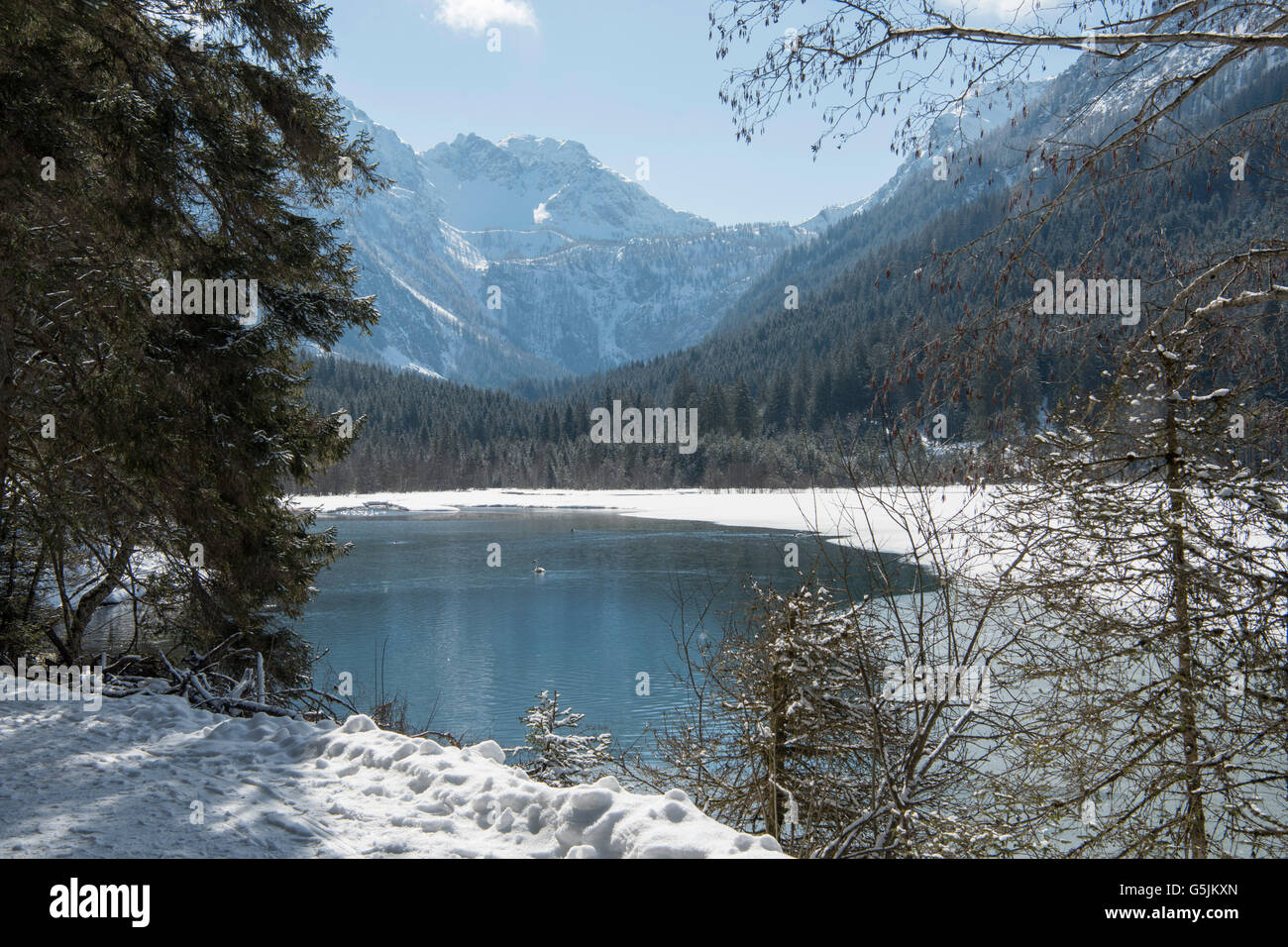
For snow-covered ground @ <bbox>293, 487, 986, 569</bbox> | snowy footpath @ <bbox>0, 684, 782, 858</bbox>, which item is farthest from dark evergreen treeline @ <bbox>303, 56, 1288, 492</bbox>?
snow-covered ground @ <bbox>293, 487, 986, 569</bbox>

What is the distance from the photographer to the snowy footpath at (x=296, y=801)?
3039 mm

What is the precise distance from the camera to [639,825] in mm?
3078


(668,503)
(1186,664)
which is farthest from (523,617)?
(668,503)

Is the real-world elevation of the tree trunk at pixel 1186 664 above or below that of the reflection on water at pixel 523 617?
above

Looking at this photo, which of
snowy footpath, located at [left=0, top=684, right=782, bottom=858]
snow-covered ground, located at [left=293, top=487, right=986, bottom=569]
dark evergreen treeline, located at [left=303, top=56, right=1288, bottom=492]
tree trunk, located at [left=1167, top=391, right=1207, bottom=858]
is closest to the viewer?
snowy footpath, located at [left=0, top=684, right=782, bottom=858]

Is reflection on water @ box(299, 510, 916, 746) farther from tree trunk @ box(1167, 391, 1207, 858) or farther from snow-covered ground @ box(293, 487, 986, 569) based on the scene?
snow-covered ground @ box(293, 487, 986, 569)

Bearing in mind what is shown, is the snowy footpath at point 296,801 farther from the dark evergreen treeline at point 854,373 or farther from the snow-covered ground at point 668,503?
the snow-covered ground at point 668,503

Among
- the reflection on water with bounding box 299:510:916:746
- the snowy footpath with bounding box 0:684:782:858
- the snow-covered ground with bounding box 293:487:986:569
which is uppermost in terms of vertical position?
the snowy footpath with bounding box 0:684:782:858

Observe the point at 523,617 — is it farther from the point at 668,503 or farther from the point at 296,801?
the point at 668,503

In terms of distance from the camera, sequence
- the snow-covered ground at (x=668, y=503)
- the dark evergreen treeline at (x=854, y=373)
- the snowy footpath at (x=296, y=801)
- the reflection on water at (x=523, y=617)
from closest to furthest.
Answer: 1. the snowy footpath at (x=296, y=801)
2. the dark evergreen treeline at (x=854, y=373)
3. the reflection on water at (x=523, y=617)
4. the snow-covered ground at (x=668, y=503)

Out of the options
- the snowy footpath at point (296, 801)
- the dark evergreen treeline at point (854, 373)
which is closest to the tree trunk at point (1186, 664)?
the dark evergreen treeline at point (854, 373)

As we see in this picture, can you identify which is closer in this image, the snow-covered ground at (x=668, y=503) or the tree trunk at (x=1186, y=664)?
the tree trunk at (x=1186, y=664)

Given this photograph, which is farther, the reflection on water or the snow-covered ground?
the snow-covered ground

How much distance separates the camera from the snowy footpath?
3039 millimetres
